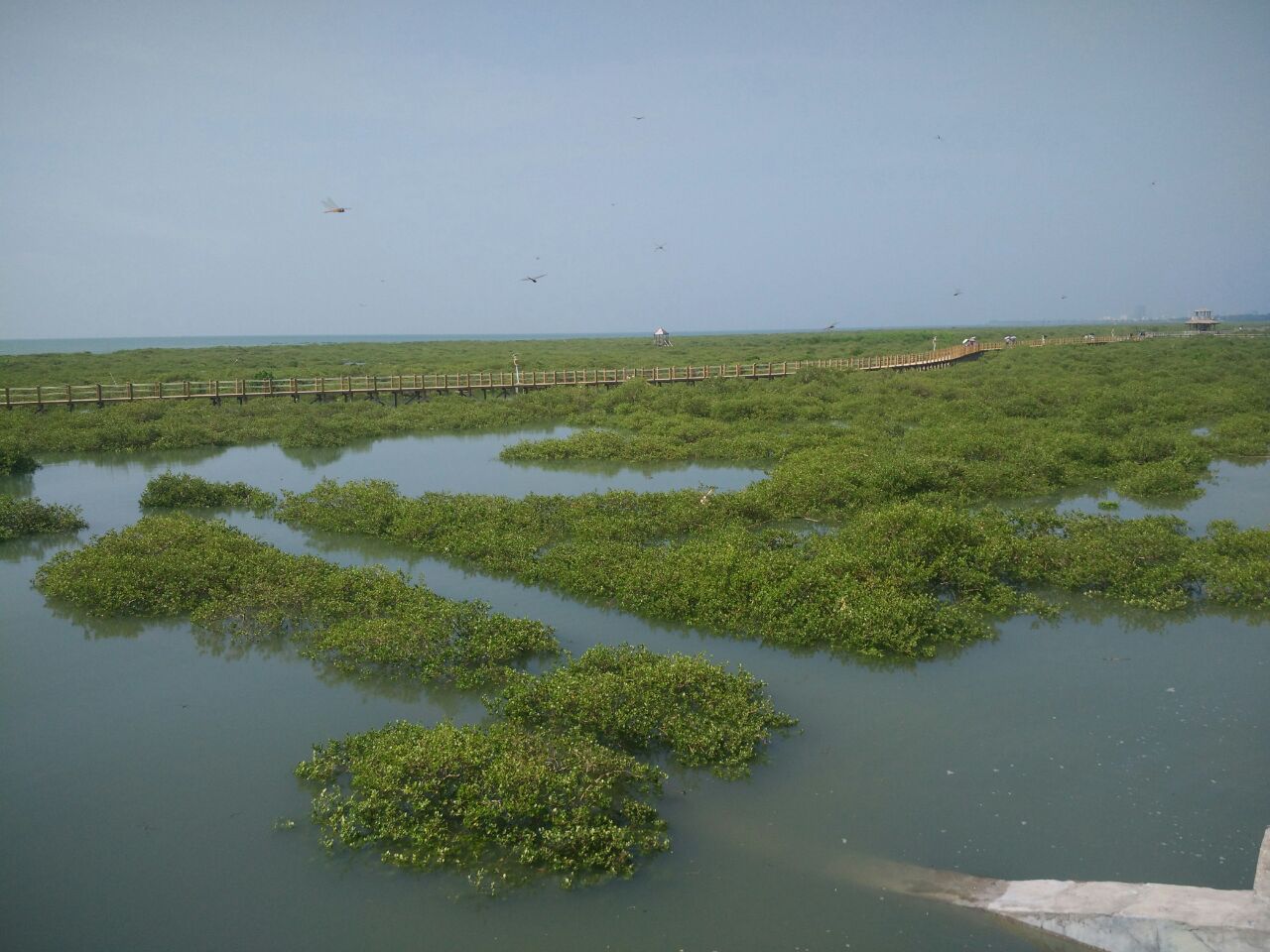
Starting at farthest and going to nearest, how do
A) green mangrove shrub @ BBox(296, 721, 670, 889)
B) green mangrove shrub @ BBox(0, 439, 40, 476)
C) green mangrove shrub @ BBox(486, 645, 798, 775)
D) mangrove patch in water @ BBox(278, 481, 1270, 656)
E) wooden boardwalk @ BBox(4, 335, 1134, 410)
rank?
wooden boardwalk @ BBox(4, 335, 1134, 410), green mangrove shrub @ BBox(0, 439, 40, 476), mangrove patch in water @ BBox(278, 481, 1270, 656), green mangrove shrub @ BBox(486, 645, 798, 775), green mangrove shrub @ BBox(296, 721, 670, 889)

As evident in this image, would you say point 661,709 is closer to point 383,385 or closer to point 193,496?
point 193,496

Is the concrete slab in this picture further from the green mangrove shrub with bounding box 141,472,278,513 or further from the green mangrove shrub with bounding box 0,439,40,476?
the green mangrove shrub with bounding box 0,439,40,476

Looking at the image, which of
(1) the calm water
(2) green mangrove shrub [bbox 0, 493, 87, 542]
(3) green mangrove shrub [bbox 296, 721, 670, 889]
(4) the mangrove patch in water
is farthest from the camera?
(2) green mangrove shrub [bbox 0, 493, 87, 542]

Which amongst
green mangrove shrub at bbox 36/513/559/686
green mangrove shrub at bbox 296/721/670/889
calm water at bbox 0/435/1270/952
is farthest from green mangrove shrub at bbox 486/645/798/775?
green mangrove shrub at bbox 36/513/559/686

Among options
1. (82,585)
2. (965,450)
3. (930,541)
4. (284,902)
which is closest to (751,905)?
(284,902)

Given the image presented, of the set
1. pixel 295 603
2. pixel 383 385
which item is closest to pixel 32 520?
pixel 295 603

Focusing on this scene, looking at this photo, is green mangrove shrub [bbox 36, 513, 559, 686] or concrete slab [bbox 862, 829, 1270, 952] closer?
concrete slab [bbox 862, 829, 1270, 952]

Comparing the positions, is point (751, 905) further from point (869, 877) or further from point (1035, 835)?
point (1035, 835)

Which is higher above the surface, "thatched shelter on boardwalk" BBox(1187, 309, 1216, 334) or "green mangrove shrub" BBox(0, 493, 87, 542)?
"thatched shelter on boardwalk" BBox(1187, 309, 1216, 334)
